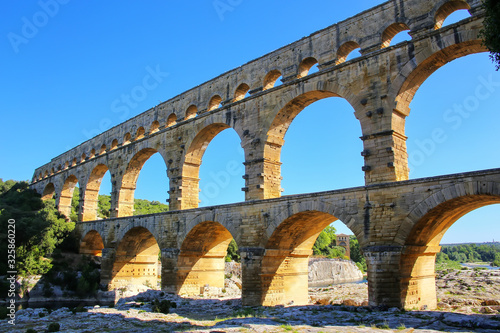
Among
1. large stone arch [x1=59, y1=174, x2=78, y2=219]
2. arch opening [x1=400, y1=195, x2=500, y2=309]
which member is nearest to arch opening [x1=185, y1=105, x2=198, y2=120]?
arch opening [x1=400, y1=195, x2=500, y2=309]

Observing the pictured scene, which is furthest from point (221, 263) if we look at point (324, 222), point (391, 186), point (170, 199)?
point (391, 186)

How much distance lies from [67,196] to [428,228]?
28725 millimetres

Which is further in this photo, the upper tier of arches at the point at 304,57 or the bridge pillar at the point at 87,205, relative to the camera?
the bridge pillar at the point at 87,205

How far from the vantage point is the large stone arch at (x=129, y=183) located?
24.2 meters

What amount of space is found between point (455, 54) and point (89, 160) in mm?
24307

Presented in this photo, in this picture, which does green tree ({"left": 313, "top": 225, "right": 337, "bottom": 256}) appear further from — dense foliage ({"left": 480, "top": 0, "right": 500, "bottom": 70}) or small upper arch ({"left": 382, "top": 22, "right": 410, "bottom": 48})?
dense foliage ({"left": 480, "top": 0, "right": 500, "bottom": 70})

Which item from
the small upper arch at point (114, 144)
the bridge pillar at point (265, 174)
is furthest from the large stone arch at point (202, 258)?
the small upper arch at point (114, 144)

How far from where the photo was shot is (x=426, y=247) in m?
12.1

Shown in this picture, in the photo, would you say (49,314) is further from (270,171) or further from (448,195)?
→ (448,195)

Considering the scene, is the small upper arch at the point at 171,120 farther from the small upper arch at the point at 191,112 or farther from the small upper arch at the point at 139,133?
the small upper arch at the point at 139,133

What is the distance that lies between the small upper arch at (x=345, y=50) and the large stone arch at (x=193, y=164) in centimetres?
684

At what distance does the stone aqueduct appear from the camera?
1144 cm

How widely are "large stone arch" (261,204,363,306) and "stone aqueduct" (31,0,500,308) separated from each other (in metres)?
0.05

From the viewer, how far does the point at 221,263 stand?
66.2ft
